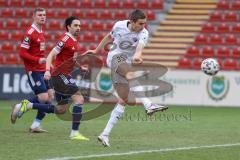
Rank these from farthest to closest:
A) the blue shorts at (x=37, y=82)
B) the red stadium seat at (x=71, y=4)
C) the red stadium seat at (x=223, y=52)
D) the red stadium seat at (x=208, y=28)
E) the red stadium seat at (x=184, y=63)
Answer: the red stadium seat at (x=71, y=4) < the red stadium seat at (x=208, y=28) < the red stadium seat at (x=223, y=52) < the red stadium seat at (x=184, y=63) < the blue shorts at (x=37, y=82)

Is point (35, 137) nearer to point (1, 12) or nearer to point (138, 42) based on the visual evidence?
point (138, 42)

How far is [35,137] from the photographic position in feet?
36.4

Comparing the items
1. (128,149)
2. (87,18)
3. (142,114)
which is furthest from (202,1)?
(128,149)

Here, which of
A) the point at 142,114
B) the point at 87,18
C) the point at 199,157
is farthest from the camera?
the point at 87,18

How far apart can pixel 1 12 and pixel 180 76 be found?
9.84 metres

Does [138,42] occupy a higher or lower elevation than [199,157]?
higher

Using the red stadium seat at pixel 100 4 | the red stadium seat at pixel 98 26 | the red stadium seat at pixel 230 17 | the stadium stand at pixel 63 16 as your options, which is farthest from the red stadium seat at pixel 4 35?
the red stadium seat at pixel 230 17

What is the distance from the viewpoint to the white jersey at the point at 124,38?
10.3m

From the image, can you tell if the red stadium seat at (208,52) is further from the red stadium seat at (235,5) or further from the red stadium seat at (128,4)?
the red stadium seat at (128,4)

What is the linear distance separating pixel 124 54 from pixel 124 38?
293 millimetres

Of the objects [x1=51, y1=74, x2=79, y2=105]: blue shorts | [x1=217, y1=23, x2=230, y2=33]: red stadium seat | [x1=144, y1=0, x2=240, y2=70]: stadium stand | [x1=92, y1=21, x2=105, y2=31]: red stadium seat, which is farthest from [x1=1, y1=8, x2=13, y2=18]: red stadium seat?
[x1=51, y1=74, x2=79, y2=105]: blue shorts

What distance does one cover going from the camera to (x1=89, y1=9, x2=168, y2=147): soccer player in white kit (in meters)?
10.0

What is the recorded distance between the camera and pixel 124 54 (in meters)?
10.5

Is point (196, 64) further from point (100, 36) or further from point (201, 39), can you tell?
point (100, 36)
